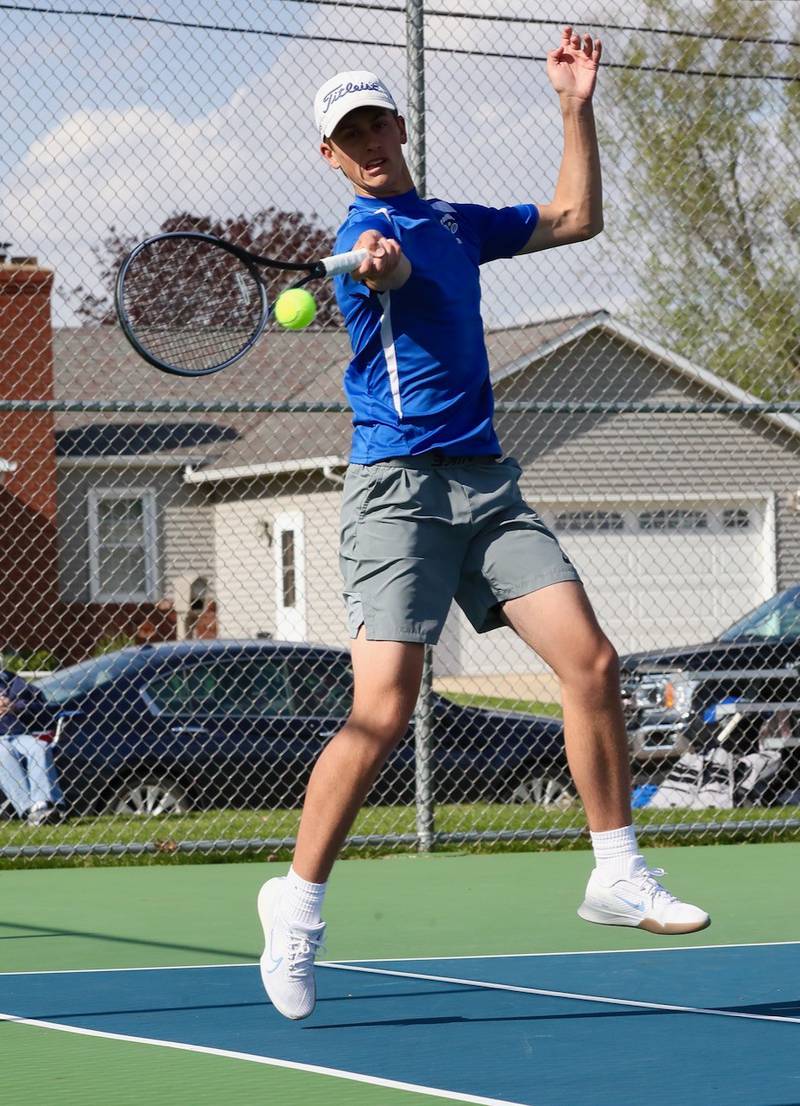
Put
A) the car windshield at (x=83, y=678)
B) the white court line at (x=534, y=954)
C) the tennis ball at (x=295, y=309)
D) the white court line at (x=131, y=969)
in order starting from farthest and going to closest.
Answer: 1. the car windshield at (x=83, y=678)
2. the white court line at (x=534, y=954)
3. the white court line at (x=131, y=969)
4. the tennis ball at (x=295, y=309)

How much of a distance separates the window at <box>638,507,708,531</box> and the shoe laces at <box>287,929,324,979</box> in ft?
64.0

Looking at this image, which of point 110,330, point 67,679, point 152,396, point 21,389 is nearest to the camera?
point 67,679

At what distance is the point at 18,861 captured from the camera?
8438 millimetres

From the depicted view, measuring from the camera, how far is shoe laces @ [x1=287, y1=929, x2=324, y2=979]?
421cm

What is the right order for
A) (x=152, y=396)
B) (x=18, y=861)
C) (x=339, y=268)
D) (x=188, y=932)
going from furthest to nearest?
(x=152, y=396) < (x=18, y=861) < (x=188, y=932) < (x=339, y=268)

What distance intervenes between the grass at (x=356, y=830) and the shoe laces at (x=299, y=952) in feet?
13.1

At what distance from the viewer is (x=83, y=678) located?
1057 cm

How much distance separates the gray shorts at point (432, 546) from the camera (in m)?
4.27

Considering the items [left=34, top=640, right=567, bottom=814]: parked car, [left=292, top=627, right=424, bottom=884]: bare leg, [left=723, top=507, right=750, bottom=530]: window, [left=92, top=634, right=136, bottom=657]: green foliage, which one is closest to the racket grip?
[left=292, top=627, right=424, bottom=884]: bare leg

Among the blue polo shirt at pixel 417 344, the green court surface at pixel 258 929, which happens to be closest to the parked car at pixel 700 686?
the green court surface at pixel 258 929

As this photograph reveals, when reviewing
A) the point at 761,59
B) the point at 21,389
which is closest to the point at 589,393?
the point at 21,389

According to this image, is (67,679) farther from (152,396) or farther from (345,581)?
(152,396)

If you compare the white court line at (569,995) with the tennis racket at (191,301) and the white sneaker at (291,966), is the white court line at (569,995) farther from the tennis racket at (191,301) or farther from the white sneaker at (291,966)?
the tennis racket at (191,301)

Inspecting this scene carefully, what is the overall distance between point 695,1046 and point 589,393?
1984 centimetres
